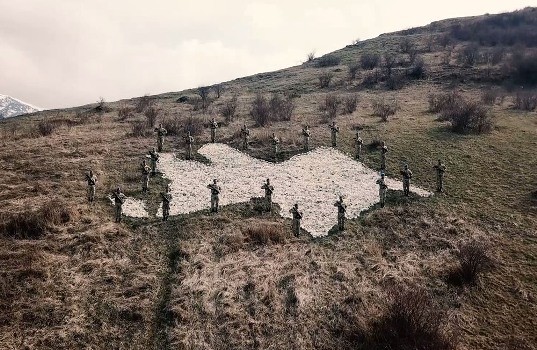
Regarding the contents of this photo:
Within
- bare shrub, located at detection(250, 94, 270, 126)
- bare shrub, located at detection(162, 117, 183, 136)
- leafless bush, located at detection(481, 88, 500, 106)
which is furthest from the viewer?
leafless bush, located at detection(481, 88, 500, 106)

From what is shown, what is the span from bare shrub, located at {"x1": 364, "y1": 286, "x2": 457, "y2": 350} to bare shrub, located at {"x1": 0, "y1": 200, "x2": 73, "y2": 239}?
55.8 feet

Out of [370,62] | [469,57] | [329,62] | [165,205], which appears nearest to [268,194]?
[165,205]

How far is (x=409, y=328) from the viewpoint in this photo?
50.0ft

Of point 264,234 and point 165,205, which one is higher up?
point 165,205

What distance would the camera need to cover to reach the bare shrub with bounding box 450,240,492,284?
1928 centimetres

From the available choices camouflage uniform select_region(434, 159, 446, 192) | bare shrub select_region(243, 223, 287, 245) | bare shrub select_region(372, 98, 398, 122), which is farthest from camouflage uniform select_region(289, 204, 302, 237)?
bare shrub select_region(372, 98, 398, 122)

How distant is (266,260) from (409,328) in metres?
7.84

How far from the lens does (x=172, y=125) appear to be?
42906 millimetres

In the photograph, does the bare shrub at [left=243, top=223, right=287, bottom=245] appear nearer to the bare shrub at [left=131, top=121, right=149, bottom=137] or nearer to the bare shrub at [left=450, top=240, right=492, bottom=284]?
the bare shrub at [left=450, top=240, right=492, bottom=284]

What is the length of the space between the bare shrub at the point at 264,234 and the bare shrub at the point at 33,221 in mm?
9976

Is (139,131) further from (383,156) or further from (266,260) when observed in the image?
(266,260)

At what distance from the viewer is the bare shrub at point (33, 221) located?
21938mm

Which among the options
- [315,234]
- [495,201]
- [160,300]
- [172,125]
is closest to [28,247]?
[160,300]

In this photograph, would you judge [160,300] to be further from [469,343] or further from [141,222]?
[469,343]
